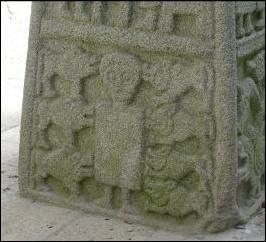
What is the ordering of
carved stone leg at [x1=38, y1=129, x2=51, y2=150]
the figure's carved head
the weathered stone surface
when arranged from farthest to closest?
carved stone leg at [x1=38, y1=129, x2=51, y2=150]
the figure's carved head
the weathered stone surface

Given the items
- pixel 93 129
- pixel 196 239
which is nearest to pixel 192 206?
pixel 196 239

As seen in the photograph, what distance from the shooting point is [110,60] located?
3.24 meters

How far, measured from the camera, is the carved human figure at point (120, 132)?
3.22 metres

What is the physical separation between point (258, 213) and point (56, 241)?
1.09 m

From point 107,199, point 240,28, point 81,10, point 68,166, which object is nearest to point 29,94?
point 68,166

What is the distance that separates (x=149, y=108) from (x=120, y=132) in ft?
0.66

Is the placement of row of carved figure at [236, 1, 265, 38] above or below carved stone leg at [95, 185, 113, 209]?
above

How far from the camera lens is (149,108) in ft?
10.5

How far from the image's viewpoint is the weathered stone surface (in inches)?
121

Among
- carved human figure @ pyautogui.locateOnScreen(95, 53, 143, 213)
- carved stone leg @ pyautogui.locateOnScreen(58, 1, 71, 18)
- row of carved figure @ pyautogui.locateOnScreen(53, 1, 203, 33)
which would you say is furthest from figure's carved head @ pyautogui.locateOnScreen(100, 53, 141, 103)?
carved stone leg @ pyautogui.locateOnScreen(58, 1, 71, 18)

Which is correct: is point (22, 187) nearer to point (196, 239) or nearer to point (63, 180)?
point (63, 180)

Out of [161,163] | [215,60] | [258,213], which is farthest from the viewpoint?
[258,213]

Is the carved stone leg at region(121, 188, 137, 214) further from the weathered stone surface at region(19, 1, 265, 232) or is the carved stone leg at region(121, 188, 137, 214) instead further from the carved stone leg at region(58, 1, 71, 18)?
the carved stone leg at region(58, 1, 71, 18)

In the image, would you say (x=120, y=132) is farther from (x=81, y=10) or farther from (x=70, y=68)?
(x=81, y=10)
